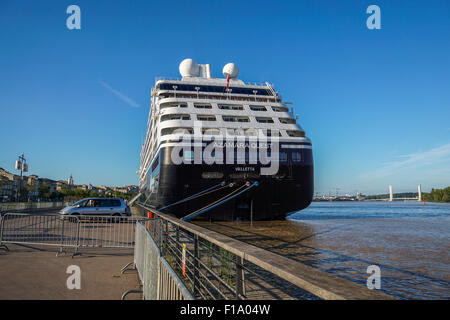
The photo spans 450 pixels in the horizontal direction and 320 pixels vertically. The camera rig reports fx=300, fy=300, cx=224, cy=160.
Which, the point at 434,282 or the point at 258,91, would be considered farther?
the point at 258,91

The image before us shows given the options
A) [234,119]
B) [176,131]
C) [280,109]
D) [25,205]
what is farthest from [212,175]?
[25,205]

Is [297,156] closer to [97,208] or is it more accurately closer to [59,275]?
[97,208]

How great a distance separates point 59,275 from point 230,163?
401 inches

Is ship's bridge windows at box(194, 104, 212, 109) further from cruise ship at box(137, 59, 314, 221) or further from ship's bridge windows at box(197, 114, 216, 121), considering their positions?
ship's bridge windows at box(197, 114, 216, 121)

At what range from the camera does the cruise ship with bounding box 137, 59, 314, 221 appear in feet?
49.2

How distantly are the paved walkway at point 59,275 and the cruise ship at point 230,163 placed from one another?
22.1 feet

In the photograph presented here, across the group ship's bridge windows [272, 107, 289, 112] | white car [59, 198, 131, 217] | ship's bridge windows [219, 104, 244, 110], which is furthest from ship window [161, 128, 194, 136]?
ship's bridge windows [272, 107, 289, 112]

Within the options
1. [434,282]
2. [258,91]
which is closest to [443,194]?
[258,91]

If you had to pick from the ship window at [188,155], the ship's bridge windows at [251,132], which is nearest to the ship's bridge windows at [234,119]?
the ship's bridge windows at [251,132]

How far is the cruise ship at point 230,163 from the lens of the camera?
49.2 ft
